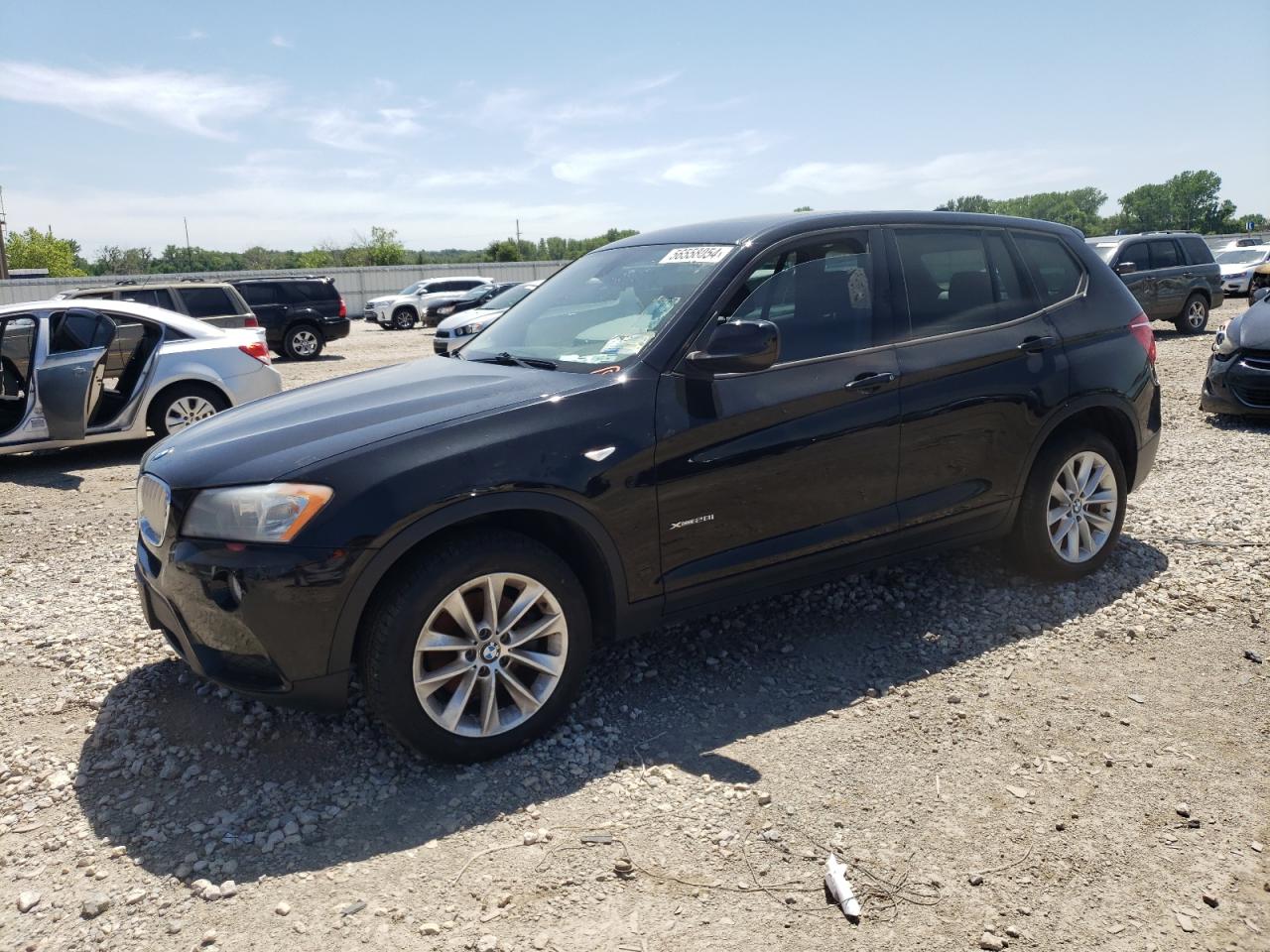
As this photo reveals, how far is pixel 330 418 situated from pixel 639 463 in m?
1.12

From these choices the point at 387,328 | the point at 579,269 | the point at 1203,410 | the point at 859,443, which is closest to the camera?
the point at 859,443

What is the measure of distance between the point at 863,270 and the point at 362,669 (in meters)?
2.62

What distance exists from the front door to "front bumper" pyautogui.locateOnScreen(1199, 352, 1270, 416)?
9.79 m

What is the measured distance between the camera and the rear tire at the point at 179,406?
884 centimetres

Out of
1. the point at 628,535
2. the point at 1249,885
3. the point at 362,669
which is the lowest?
the point at 1249,885

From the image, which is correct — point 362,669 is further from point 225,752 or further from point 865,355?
point 865,355

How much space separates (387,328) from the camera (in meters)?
31.2

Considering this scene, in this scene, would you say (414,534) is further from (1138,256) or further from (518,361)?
(1138,256)

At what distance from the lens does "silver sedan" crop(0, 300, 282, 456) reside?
8.05 metres

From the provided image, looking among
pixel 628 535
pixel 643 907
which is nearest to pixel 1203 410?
pixel 628 535

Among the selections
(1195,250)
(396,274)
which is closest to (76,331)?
(1195,250)

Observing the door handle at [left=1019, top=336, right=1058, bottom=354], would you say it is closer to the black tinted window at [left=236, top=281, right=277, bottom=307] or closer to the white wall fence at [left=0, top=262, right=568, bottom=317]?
the black tinted window at [left=236, top=281, right=277, bottom=307]

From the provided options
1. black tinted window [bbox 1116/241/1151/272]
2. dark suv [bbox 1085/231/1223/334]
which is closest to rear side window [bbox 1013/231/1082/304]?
dark suv [bbox 1085/231/1223/334]

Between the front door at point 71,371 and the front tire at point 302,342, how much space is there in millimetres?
12197
